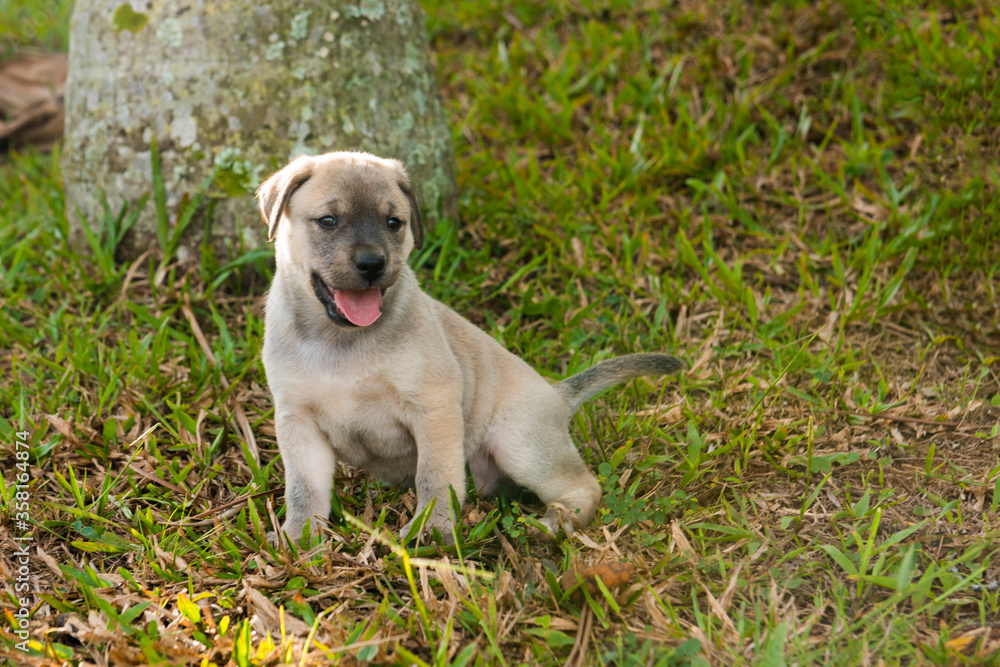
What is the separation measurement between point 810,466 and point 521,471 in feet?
4.66

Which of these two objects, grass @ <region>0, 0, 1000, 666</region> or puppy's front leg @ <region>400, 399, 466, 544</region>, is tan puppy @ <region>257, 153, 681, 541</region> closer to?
puppy's front leg @ <region>400, 399, 466, 544</region>

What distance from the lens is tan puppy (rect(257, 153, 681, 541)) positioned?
11.2 feet

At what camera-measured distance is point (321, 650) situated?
2.85 m

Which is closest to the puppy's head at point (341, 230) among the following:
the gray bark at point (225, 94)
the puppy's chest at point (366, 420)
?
the puppy's chest at point (366, 420)

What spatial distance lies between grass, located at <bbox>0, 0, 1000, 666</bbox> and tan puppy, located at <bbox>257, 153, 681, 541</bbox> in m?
0.24

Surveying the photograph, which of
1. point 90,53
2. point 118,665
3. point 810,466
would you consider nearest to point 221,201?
point 90,53

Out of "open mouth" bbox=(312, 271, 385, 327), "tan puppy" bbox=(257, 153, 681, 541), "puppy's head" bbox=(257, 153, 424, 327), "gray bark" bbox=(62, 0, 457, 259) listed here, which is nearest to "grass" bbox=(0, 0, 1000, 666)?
"tan puppy" bbox=(257, 153, 681, 541)

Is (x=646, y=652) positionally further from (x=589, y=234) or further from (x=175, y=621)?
(x=589, y=234)

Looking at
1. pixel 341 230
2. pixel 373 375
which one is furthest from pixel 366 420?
pixel 341 230

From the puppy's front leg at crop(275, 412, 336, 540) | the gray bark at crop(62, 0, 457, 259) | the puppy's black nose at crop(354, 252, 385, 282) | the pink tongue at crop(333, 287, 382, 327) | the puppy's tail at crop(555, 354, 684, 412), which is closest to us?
the puppy's black nose at crop(354, 252, 385, 282)

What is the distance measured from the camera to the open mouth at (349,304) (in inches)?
134

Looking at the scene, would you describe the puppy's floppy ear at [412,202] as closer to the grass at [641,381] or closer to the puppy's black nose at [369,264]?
the puppy's black nose at [369,264]

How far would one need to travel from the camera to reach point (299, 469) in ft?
11.8

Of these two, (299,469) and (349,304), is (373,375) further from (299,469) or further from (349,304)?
(299,469)
